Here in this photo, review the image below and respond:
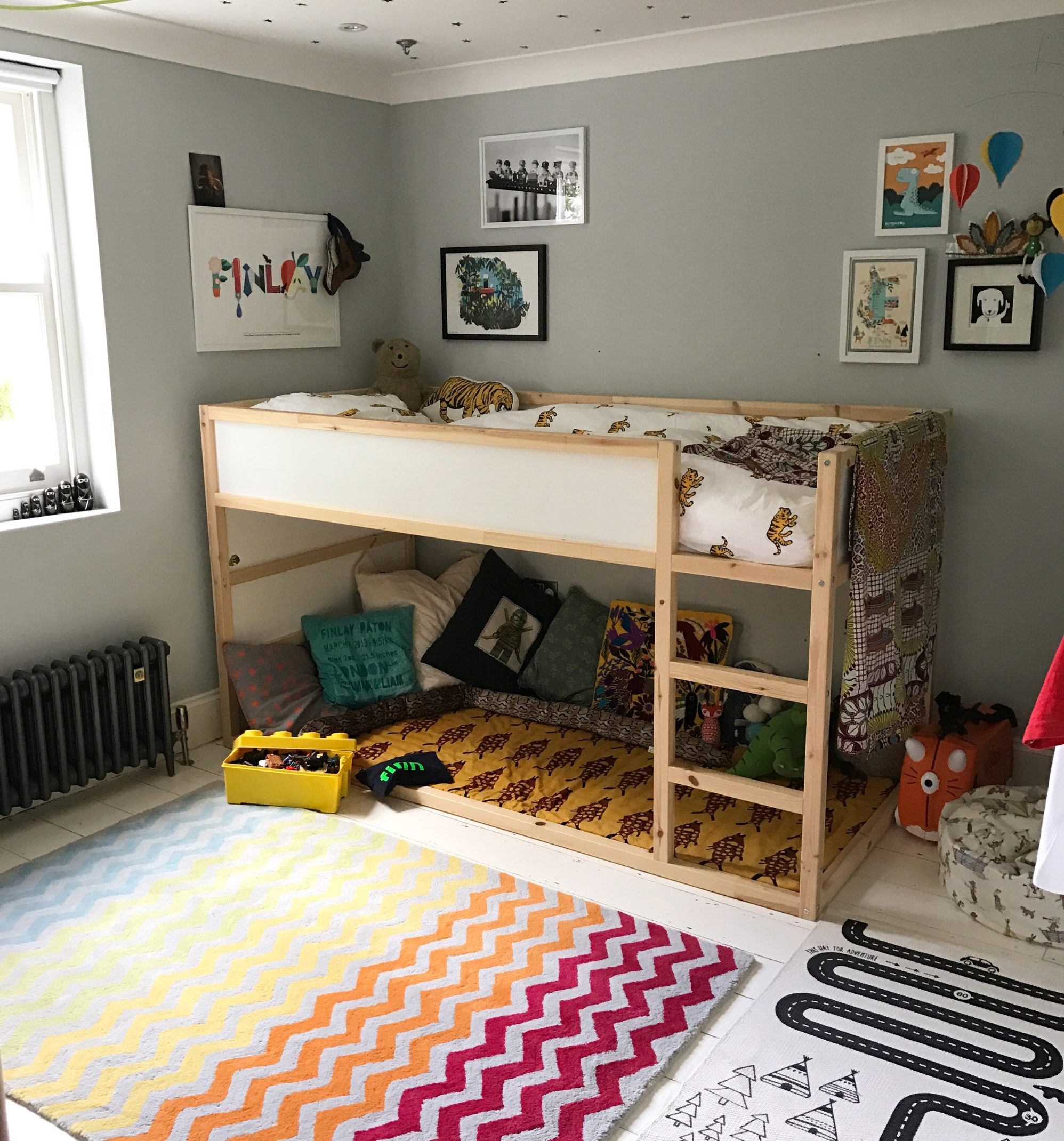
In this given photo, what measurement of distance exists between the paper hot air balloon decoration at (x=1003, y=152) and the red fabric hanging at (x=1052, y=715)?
5.94ft

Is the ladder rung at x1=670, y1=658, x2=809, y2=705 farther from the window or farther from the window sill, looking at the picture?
the window

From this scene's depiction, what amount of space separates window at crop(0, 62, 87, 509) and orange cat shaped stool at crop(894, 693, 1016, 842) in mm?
2586

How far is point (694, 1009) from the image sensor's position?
221 centimetres

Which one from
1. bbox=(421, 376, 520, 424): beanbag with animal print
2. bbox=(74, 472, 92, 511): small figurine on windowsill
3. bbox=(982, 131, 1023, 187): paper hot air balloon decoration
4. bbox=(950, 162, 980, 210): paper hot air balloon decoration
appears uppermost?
bbox=(982, 131, 1023, 187): paper hot air balloon decoration

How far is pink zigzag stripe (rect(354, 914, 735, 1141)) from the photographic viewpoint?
194cm

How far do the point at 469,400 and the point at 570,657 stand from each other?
948mm

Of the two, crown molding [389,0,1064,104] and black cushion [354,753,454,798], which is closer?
crown molding [389,0,1064,104]

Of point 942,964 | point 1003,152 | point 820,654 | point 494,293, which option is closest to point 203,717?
point 494,293

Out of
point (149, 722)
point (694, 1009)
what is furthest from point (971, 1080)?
point (149, 722)

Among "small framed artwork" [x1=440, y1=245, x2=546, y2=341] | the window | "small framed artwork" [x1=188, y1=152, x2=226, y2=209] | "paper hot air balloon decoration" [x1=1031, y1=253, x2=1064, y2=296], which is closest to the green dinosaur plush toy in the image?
"paper hot air balloon decoration" [x1=1031, y1=253, x2=1064, y2=296]

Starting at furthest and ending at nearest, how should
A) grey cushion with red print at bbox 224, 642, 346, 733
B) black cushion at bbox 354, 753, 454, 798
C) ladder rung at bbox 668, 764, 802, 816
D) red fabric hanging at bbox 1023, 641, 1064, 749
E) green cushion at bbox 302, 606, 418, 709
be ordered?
green cushion at bbox 302, 606, 418, 709
grey cushion with red print at bbox 224, 642, 346, 733
black cushion at bbox 354, 753, 454, 798
ladder rung at bbox 668, 764, 802, 816
red fabric hanging at bbox 1023, 641, 1064, 749

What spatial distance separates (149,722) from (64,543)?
0.59 m

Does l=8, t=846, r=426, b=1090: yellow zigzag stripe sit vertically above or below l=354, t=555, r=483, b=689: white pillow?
below

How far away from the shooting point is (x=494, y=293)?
12.7 ft
